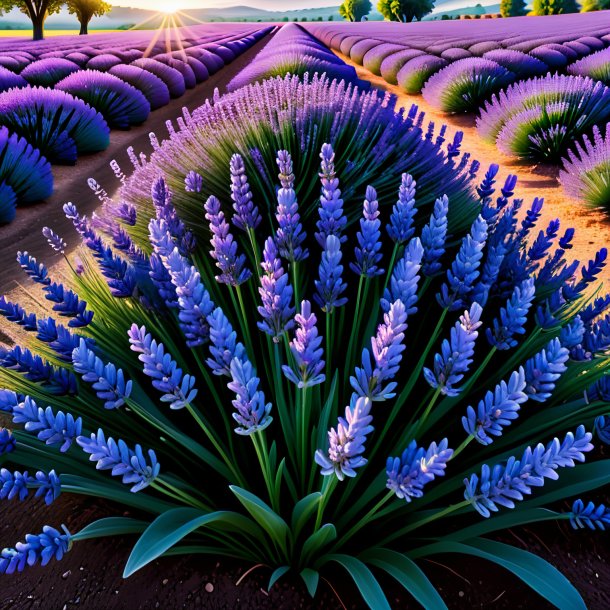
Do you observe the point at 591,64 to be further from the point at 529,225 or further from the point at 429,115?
the point at 529,225

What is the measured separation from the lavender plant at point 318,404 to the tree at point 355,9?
98.8 m

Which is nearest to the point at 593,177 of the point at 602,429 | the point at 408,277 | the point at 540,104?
the point at 540,104

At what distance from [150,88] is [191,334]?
10849 millimetres

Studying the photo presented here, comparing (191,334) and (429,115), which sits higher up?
(191,334)

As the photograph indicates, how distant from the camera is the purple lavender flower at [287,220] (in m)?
1.11

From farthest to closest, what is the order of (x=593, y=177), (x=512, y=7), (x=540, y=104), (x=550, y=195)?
(x=512, y=7)
(x=540, y=104)
(x=550, y=195)
(x=593, y=177)

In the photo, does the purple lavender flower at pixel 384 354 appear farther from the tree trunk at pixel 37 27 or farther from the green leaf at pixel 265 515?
the tree trunk at pixel 37 27

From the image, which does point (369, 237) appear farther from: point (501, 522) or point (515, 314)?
point (501, 522)

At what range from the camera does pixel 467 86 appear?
9.02 metres

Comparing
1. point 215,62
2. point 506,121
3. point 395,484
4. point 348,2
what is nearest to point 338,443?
point 395,484

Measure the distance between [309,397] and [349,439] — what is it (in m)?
0.40

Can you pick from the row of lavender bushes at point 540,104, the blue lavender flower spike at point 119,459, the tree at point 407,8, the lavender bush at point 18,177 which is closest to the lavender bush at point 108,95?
the lavender bush at point 18,177

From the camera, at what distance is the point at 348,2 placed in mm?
86375

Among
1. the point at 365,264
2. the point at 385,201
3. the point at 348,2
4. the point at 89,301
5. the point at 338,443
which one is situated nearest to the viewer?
the point at 338,443
